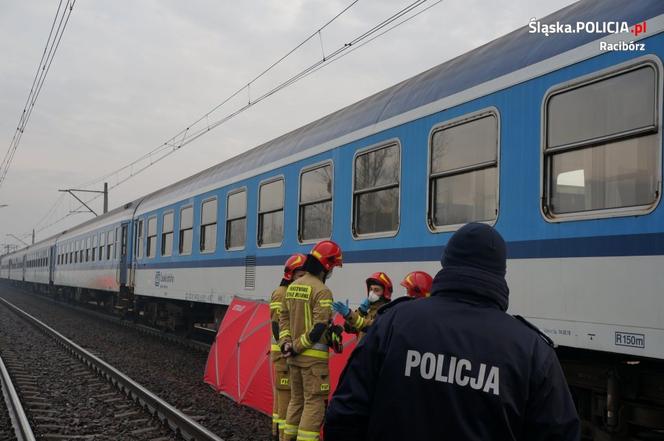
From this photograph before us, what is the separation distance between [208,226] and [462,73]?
7.21m

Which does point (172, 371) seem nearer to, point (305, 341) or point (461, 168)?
point (305, 341)

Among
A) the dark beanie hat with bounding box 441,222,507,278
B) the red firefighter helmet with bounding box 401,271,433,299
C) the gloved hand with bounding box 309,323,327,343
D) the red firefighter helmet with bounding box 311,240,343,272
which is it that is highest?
the red firefighter helmet with bounding box 311,240,343,272

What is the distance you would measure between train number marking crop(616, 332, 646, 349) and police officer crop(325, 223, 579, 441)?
241 centimetres

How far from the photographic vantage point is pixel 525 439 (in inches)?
77.7

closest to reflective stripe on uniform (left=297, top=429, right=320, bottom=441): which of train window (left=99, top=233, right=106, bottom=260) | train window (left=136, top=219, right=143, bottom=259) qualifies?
train window (left=136, top=219, right=143, bottom=259)

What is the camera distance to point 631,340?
423 centimetres

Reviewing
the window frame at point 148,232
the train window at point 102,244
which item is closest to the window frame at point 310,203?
the window frame at point 148,232

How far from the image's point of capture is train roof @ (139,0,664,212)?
16.1ft

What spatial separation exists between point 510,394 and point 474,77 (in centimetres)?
450

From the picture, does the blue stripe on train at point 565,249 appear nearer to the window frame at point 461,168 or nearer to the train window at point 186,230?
the window frame at point 461,168

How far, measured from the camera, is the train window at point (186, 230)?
43.8 ft

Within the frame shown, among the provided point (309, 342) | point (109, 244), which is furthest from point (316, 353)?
point (109, 244)

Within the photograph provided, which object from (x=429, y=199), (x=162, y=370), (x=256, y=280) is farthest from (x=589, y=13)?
(x=162, y=370)

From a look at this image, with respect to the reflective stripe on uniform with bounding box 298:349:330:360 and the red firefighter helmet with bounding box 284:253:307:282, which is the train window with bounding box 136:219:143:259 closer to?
the red firefighter helmet with bounding box 284:253:307:282
